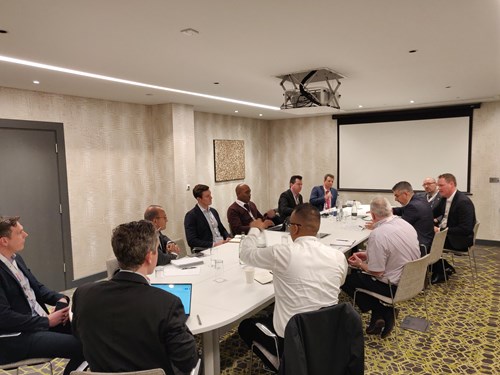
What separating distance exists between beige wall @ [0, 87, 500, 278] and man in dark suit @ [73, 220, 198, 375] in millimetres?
3949

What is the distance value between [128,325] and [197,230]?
294 centimetres

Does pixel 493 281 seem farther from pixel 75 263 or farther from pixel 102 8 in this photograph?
pixel 75 263

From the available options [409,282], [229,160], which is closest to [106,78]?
[409,282]

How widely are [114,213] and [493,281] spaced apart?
5.58m

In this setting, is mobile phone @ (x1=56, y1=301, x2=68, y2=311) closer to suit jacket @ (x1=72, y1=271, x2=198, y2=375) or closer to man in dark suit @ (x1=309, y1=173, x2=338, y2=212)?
suit jacket @ (x1=72, y1=271, x2=198, y2=375)

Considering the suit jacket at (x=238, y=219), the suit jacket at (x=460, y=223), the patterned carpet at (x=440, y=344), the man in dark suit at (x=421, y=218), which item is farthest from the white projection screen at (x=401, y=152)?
the suit jacket at (x=238, y=219)

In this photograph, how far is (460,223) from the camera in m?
4.58

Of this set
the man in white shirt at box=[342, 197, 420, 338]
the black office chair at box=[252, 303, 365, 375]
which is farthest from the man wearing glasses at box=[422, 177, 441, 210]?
the black office chair at box=[252, 303, 365, 375]

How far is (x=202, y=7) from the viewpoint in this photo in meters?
2.20

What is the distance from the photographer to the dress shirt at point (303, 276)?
6.88 feet

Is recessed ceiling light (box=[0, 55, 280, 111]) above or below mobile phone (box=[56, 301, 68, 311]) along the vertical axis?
above

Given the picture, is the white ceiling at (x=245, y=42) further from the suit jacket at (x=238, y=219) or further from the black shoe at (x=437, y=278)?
the black shoe at (x=437, y=278)

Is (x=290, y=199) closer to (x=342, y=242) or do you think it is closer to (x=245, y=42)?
(x=342, y=242)

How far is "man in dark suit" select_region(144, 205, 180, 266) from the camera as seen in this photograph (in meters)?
3.18
